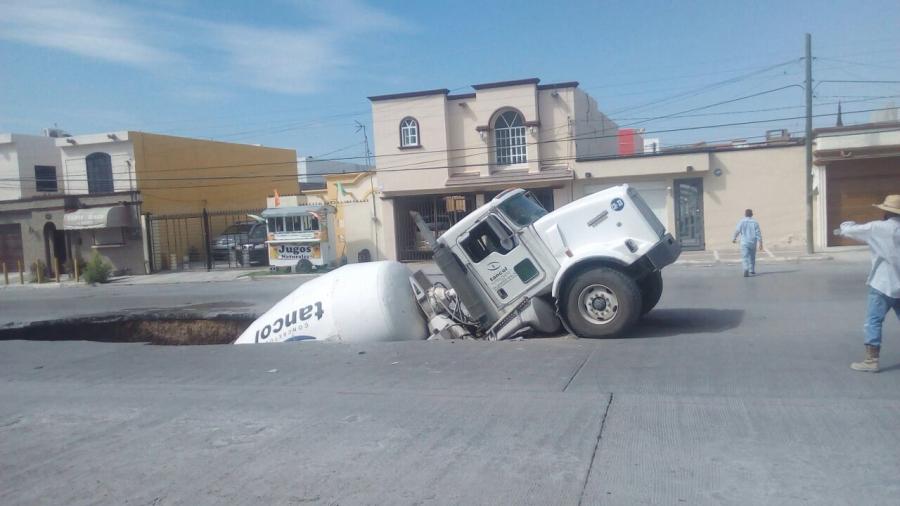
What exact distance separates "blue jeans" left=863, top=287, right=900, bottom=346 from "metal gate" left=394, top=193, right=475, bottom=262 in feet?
80.8

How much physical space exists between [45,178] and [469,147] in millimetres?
22946

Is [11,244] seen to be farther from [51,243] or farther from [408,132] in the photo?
[408,132]

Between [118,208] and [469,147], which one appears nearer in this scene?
[469,147]

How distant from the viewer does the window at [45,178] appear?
38.7 m

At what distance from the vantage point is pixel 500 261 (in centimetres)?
1046

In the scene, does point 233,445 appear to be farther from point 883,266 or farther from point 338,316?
point 883,266

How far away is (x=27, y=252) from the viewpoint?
36344 millimetres

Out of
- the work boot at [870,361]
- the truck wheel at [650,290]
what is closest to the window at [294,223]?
the truck wheel at [650,290]

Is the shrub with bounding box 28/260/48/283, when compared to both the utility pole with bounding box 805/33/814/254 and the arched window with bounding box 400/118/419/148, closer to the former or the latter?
the arched window with bounding box 400/118/419/148

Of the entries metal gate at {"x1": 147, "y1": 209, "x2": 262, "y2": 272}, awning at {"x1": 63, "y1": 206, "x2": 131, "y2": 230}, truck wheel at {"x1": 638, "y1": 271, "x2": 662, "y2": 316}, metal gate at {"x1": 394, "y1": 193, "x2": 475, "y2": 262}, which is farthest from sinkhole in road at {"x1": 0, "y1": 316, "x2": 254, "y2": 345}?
awning at {"x1": 63, "y1": 206, "x2": 131, "y2": 230}

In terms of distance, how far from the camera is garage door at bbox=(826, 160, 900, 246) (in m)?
25.1

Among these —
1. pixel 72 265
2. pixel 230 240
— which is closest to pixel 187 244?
pixel 230 240

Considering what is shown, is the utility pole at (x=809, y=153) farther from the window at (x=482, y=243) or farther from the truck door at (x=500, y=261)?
the window at (x=482, y=243)

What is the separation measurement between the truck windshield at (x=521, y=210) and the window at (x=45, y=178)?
115ft
